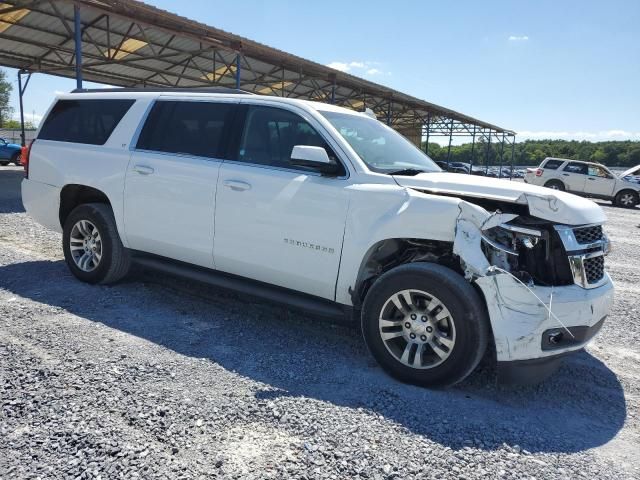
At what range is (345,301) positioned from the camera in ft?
11.7

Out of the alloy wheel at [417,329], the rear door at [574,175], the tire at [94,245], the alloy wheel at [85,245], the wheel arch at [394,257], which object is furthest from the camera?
the rear door at [574,175]

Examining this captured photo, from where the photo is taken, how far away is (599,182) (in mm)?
21438

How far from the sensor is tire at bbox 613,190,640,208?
823 inches

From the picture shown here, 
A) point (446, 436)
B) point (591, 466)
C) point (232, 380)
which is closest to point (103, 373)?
point (232, 380)

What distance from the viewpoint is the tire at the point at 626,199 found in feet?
68.6

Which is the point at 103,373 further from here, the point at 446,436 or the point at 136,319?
the point at 446,436

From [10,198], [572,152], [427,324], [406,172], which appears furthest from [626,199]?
[572,152]

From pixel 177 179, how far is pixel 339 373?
2.19 m

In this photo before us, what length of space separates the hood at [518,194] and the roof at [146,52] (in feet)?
33.4

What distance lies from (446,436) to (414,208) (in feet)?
4.63

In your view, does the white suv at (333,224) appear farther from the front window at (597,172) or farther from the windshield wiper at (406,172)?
the front window at (597,172)

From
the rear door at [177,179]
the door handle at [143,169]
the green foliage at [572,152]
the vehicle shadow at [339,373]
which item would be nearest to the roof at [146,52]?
the rear door at [177,179]

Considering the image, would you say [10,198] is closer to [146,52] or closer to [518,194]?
[146,52]

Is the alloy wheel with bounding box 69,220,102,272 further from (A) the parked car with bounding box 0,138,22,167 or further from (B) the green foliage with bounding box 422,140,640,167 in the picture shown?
(B) the green foliage with bounding box 422,140,640,167
